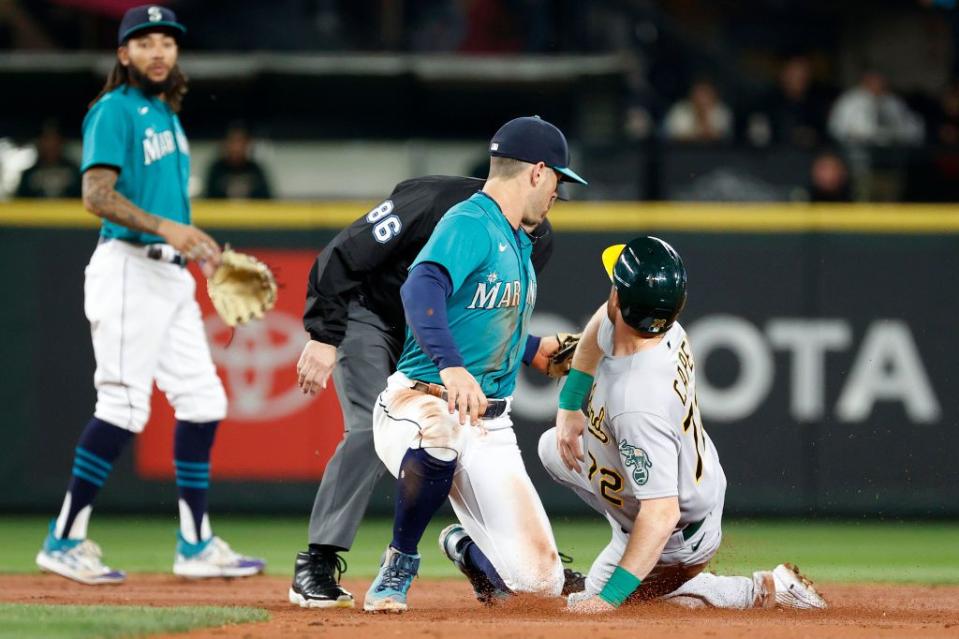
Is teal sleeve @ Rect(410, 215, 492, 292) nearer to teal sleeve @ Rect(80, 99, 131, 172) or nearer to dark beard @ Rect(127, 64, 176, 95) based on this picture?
teal sleeve @ Rect(80, 99, 131, 172)

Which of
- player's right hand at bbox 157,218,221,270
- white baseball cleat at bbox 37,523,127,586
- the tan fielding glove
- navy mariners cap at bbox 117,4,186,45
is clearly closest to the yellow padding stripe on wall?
the tan fielding glove

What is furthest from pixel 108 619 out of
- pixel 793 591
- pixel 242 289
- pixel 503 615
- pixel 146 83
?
pixel 146 83

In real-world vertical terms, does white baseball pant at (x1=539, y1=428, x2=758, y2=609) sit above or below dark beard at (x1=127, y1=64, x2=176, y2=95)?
below

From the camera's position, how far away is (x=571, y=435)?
5.01 m

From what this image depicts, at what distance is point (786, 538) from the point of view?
7859mm

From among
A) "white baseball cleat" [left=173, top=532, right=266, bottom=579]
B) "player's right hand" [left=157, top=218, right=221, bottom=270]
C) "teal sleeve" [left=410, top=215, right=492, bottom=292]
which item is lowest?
"white baseball cleat" [left=173, top=532, right=266, bottom=579]

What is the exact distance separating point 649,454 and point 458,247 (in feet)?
2.85

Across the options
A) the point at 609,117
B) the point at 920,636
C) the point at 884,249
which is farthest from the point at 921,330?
the point at 920,636

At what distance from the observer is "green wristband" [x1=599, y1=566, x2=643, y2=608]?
14.9 feet

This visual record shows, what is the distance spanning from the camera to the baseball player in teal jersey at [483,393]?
4.63m

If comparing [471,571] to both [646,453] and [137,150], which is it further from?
[137,150]

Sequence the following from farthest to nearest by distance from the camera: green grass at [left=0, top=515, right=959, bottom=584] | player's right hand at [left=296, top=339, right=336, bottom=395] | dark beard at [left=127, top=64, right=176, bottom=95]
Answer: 1. green grass at [left=0, top=515, right=959, bottom=584]
2. dark beard at [left=127, top=64, right=176, bottom=95]
3. player's right hand at [left=296, top=339, right=336, bottom=395]

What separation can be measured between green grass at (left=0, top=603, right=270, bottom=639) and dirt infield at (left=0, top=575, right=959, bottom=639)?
11 centimetres

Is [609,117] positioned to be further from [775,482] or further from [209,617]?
[209,617]
